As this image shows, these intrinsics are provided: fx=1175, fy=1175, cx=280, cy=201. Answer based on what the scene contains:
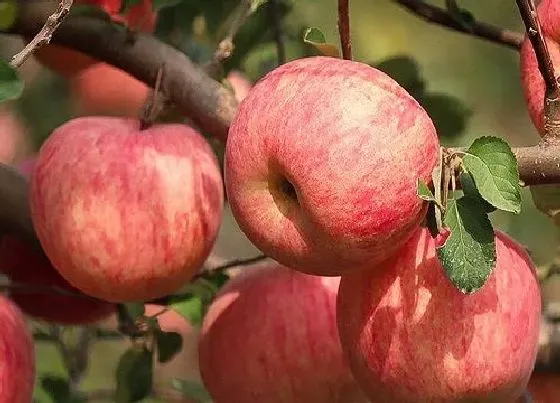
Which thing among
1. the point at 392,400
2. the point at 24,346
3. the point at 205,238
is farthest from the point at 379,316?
the point at 24,346

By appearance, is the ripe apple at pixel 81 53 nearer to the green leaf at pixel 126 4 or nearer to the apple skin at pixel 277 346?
the green leaf at pixel 126 4

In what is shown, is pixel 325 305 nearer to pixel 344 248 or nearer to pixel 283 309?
pixel 283 309

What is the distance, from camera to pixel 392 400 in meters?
0.92

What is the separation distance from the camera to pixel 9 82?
93 centimetres

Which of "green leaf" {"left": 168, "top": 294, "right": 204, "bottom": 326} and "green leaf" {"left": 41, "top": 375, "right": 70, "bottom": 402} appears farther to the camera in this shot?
"green leaf" {"left": 41, "top": 375, "right": 70, "bottom": 402}

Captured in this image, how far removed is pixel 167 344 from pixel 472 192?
492 millimetres

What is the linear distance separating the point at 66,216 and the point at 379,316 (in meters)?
0.30

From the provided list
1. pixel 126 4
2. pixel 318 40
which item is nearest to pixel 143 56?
pixel 126 4

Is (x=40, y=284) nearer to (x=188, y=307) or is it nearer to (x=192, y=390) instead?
(x=188, y=307)

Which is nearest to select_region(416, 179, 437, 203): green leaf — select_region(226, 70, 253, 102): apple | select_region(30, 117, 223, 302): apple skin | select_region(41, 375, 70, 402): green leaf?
select_region(30, 117, 223, 302): apple skin

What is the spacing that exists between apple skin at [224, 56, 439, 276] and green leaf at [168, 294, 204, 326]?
0.38 meters

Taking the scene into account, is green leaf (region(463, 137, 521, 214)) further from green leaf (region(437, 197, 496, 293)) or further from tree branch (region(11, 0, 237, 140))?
tree branch (region(11, 0, 237, 140))

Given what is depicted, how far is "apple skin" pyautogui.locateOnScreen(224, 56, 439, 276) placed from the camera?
81 centimetres

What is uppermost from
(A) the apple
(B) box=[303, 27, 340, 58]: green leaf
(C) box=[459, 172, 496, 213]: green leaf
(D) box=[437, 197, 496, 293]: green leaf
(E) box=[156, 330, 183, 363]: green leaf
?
(B) box=[303, 27, 340, 58]: green leaf
